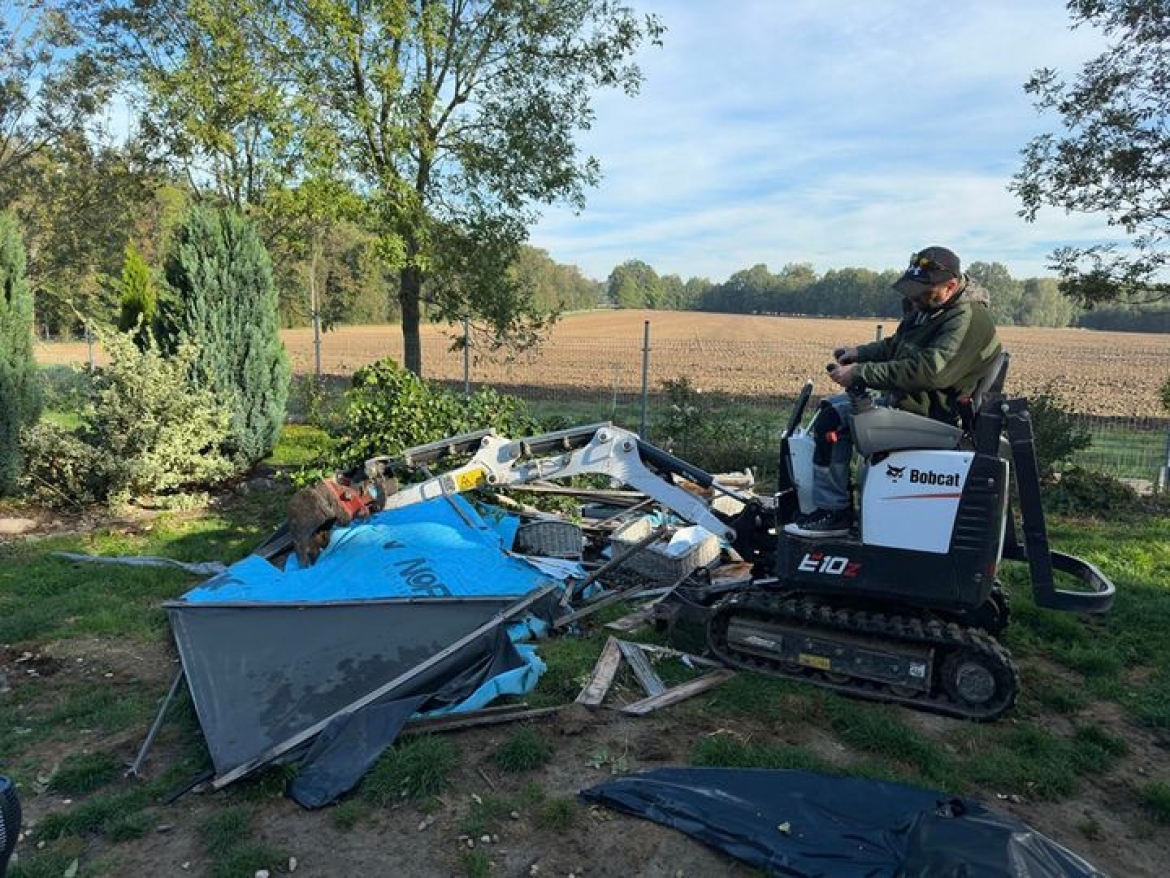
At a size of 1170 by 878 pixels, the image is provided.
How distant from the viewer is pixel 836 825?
325 centimetres

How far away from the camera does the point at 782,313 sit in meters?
62.2

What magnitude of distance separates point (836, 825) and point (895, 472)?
195cm

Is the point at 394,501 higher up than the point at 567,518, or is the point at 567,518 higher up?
the point at 394,501

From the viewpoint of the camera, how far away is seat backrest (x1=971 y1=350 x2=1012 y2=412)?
4.60 m

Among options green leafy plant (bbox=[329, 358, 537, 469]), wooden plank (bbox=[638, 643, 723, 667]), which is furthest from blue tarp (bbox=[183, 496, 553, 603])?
green leafy plant (bbox=[329, 358, 537, 469])

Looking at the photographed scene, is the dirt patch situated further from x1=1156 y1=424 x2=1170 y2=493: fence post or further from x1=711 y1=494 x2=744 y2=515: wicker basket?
x1=1156 y1=424 x2=1170 y2=493: fence post

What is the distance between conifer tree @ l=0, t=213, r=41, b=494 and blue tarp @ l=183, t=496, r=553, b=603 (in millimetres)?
5045

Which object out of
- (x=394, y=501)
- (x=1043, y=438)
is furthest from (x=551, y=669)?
(x=1043, y=438)

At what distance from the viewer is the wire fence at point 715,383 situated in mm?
11242

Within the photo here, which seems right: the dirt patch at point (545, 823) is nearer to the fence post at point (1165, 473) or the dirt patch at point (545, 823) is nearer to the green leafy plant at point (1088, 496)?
the green leafy plant at point (1088, 496)

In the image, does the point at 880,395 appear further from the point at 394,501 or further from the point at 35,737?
the point at 35,737

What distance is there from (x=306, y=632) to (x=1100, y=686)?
4.85 meters

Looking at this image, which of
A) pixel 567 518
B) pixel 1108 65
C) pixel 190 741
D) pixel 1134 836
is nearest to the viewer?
pixel 1134 836

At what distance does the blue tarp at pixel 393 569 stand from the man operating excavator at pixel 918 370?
233 centimetres
